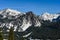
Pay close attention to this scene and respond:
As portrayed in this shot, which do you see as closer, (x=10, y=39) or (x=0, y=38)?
(x=0, y=38)

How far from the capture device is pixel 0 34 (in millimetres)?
52812

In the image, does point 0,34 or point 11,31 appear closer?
point 0,34

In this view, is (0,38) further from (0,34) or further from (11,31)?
(11,31)

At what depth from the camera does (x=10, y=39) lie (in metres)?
55.9

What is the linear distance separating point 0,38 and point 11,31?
15.2 feet

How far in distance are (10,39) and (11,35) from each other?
0.80 metres

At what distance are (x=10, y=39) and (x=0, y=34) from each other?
3.64 m

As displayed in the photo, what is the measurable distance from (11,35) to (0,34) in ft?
12.2

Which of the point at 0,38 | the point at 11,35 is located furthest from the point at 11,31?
the point at 0,38

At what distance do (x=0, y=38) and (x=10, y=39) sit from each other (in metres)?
3.92

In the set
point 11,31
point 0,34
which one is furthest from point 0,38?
point 11,31

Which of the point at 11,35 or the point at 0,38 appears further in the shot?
the point at 11,35

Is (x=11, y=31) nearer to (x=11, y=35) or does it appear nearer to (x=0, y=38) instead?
(x=11, y=35)

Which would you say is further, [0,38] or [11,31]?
[11,31]
